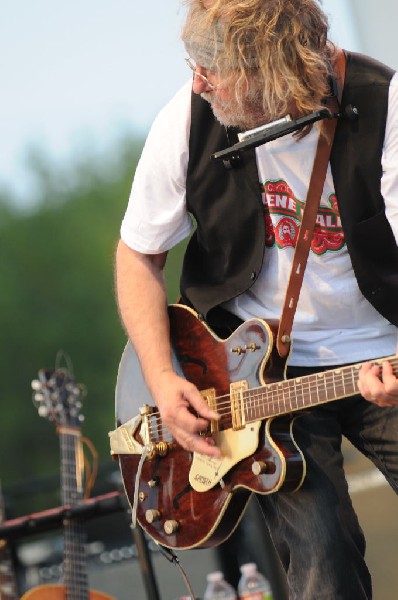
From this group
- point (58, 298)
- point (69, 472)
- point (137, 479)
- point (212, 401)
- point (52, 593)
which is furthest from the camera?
point (58, 298)

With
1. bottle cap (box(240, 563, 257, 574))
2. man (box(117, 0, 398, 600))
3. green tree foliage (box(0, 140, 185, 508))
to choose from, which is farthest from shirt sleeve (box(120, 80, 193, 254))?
green tree foliage (box(0, 140, 185, 508))

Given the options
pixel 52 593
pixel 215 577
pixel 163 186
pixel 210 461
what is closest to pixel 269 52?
pixel 163 186

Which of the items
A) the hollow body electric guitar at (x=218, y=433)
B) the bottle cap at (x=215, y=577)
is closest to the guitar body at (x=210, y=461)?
the hollow body electric guitar at (x=218, y=433)

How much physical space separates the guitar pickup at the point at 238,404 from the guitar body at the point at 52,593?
4.67 feet

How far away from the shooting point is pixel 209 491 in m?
2.35

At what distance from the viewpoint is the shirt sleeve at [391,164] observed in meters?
2.12

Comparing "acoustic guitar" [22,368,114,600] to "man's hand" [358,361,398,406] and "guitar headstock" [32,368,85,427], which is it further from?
"man's hand" [358,361,398,406]

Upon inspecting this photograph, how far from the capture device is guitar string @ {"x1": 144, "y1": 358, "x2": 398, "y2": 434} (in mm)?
2033

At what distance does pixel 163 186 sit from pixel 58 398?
1.52m

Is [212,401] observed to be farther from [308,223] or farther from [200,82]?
[200,82]

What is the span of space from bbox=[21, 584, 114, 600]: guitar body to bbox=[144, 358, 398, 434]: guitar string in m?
1.38

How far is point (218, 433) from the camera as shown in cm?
234

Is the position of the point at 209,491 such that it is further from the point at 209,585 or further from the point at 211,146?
the point at 209,585

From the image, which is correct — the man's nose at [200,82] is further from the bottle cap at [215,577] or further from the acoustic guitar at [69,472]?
the bottle cap at [215,577]
